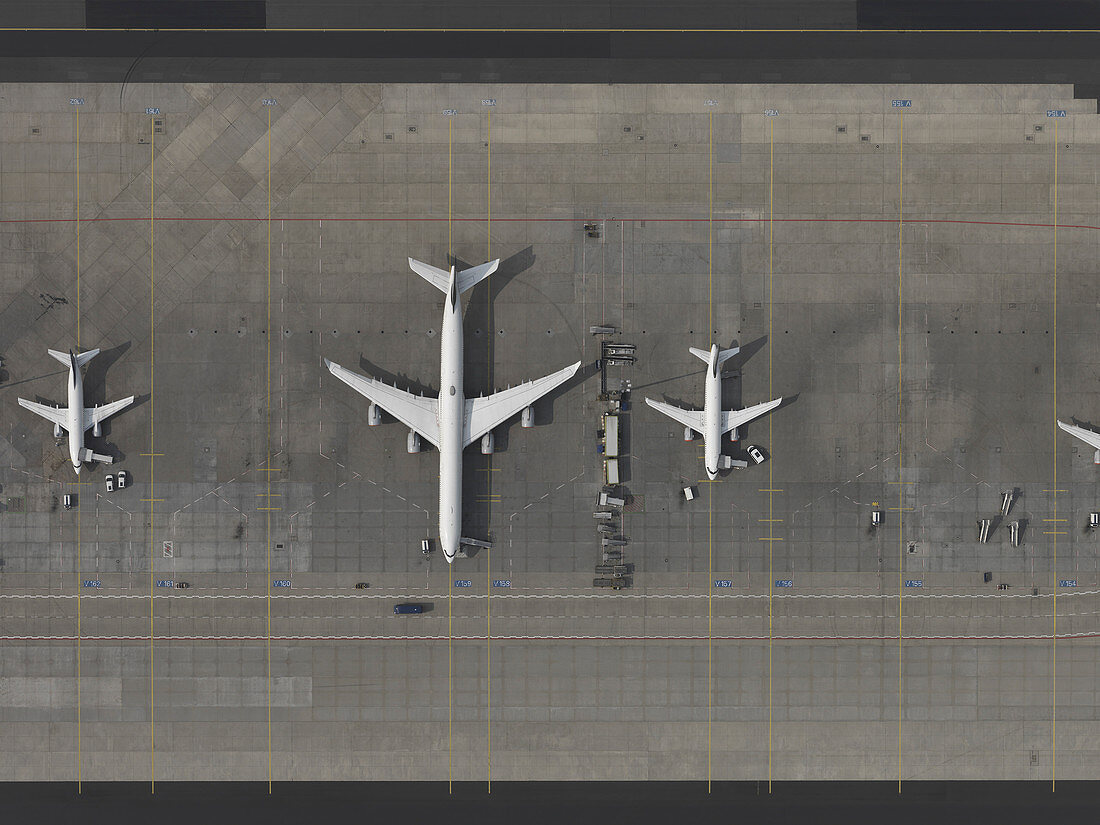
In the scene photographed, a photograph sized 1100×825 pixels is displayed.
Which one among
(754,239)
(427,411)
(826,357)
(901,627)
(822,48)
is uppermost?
(822,48)

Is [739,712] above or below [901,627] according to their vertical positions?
below

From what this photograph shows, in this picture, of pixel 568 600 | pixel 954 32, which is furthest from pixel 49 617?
pixel 954 32

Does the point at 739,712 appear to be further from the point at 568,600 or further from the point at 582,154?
the point at 582,154

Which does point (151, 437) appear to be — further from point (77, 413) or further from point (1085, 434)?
point (1085, 434)

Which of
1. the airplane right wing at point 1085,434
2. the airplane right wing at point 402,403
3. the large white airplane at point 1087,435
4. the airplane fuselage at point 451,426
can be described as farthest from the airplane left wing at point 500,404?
the large white airplane at point 1087,435

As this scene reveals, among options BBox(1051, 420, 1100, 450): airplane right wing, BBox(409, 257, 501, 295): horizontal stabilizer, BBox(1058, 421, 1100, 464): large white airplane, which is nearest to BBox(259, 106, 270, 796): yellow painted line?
BBox(409, 257, 501, 295): horizontal stabilizer
